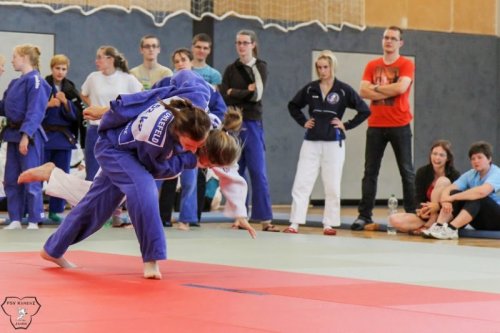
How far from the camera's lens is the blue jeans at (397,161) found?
1029 centimetres

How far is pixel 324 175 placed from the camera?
32.6 feet

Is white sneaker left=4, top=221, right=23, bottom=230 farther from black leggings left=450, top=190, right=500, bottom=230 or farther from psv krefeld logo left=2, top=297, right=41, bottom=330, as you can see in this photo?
psv krefeld logo left=2, top=297, right=41, bottom=330

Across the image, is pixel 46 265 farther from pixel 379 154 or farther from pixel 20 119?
pixel 379 154

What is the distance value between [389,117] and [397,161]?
1.53 feet

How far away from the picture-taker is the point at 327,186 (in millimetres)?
9891

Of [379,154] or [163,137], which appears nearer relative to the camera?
[163,137]

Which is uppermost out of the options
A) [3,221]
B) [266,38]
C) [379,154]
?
[266,38]

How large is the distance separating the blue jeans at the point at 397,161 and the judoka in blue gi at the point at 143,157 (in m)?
4.70

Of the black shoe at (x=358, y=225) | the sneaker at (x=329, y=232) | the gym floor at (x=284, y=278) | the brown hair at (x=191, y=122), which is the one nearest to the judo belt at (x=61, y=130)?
the gym floor at (x=284, y=278)

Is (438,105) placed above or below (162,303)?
above

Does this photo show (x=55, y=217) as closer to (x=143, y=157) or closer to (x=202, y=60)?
(x=202, y=60)

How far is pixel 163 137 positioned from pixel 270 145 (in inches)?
384

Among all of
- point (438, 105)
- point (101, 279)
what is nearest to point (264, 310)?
point (101, 279)

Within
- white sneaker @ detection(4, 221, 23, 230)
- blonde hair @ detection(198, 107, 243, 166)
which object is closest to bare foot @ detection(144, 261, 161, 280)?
blonde hair @ detection(198, 107, 243, 166)
